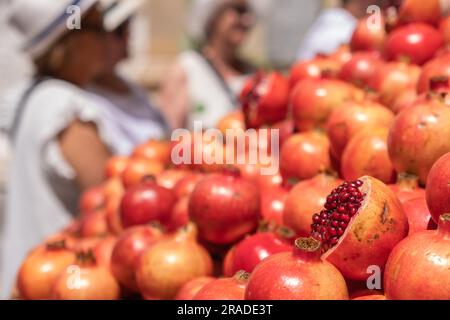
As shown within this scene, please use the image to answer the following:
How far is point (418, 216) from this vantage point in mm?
1192

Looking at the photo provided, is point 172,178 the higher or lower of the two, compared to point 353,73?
lower

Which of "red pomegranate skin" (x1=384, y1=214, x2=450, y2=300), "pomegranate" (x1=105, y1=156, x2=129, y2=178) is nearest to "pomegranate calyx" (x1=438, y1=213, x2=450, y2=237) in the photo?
"red pomegranate skin" (x1=384, y1=214, x2=450, y2=300)

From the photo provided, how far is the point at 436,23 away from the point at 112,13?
2.05 m

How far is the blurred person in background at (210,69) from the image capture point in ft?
13.9

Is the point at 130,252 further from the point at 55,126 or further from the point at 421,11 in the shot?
the point at 55,126

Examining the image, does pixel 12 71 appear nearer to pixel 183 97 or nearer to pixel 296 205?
pixel 183 97

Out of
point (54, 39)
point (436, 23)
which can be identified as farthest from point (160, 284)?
point (54, 39)

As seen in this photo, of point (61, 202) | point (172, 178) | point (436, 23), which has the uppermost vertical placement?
point (436, 23)

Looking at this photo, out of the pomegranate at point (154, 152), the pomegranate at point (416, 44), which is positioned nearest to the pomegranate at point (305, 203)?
the pomegranate at point (416, 44)

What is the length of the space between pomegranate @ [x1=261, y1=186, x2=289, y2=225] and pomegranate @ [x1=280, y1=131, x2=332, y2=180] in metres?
0.07

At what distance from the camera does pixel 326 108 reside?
1.81 m

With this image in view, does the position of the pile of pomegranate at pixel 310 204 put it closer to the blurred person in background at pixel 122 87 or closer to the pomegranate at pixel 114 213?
the pomegranate at pixel 114 213

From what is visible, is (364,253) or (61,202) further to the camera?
(61,202)

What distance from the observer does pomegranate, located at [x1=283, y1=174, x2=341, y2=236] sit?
1.39 meters
